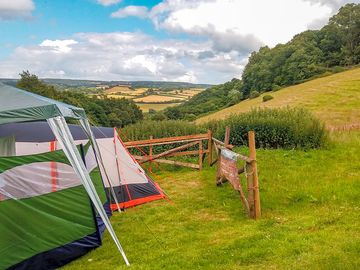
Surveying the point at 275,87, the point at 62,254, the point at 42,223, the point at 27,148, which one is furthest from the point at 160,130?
the point at 275,87

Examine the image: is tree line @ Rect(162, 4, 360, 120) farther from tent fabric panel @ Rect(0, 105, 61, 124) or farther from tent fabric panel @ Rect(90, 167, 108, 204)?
tent fabric panel @ Rect(0, 105, 61, 124)

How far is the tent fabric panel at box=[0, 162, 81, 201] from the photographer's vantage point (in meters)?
5.59

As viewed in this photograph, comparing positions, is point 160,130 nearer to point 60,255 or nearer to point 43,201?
point 43,201

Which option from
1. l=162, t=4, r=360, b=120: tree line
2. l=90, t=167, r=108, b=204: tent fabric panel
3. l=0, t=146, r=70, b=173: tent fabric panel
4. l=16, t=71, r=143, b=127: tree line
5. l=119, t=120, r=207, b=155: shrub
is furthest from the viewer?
l=162, t=4, r=360, b=120: tree line

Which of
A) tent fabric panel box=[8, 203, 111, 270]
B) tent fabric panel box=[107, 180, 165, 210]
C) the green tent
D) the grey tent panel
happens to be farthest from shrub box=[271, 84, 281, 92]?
the grey tent panel

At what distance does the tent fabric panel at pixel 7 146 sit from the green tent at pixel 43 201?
1.36 metres

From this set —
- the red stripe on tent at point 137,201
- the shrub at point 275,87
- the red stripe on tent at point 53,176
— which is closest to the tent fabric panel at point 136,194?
the red stripe on tent at point 137,201

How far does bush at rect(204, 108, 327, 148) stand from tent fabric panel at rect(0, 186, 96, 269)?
11.0 meters

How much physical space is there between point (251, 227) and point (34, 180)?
→ 387cm

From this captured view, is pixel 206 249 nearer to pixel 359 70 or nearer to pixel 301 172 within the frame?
pixel 301 172

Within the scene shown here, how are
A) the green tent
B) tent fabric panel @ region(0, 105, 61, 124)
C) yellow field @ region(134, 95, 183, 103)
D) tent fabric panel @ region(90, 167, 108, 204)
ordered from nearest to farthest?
tent fabric panel @ region(0, 105, 61, 124), the green tent, tent fabric panel @ region(90, 167, 108, 204), yellow field @ region(134, 95, 183, 103)

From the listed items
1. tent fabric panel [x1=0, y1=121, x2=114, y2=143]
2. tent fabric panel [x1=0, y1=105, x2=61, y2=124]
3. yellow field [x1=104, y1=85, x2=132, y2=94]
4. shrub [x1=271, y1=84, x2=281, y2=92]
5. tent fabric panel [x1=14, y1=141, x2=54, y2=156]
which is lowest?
tent fabric panel [x1=14, y1=141, x2=54, y2=156]

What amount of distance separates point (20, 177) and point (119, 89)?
60312mm

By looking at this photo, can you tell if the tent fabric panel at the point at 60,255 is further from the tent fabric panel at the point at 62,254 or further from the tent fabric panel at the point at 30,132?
the tent fabric panel at the point at 30,132
